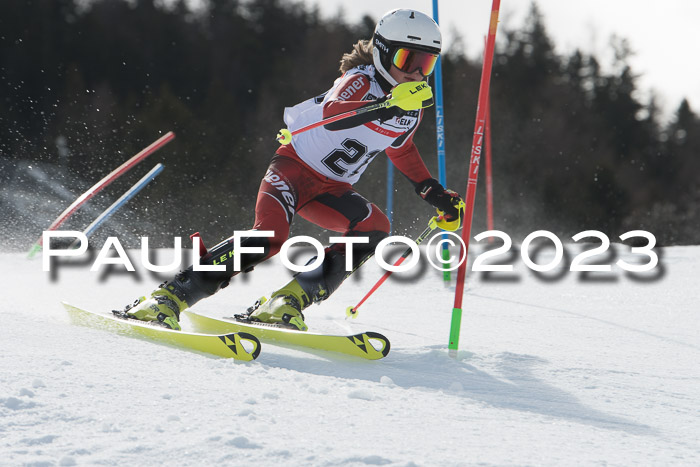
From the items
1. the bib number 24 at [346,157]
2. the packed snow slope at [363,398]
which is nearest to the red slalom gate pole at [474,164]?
the packed snow slope at [363,398]

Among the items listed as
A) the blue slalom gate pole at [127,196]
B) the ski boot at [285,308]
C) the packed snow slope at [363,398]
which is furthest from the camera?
the blue slalom gate pole at [127,196]

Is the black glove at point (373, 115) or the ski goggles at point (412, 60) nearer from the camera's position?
the black glove at point (373, 115)

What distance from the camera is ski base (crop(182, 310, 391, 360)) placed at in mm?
2518

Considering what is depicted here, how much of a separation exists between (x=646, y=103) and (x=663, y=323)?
Result: 31.2m

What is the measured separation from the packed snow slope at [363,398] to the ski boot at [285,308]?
Result: 197mm

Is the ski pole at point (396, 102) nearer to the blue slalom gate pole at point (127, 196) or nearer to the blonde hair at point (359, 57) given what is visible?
the blonde hair at point (359, 57)

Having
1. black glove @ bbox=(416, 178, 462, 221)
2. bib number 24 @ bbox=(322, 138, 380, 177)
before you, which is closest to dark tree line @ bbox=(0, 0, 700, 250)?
bib number 24 @ bbox=(322, 138, 380, 177)

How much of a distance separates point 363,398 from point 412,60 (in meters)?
1.55

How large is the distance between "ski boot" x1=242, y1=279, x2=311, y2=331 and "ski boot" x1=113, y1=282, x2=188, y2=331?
32 cm

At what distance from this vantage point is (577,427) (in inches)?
71.2

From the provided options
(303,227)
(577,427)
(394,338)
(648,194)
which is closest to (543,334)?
(394,338)

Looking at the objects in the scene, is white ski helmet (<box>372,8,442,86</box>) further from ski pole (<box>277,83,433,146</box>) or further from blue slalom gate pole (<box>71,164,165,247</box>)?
blue slalom gate pole (<box>71,164,165,247</box>)

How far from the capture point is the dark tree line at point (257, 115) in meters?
20.9

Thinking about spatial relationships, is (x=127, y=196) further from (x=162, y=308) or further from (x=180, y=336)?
(x=180, y=336)
